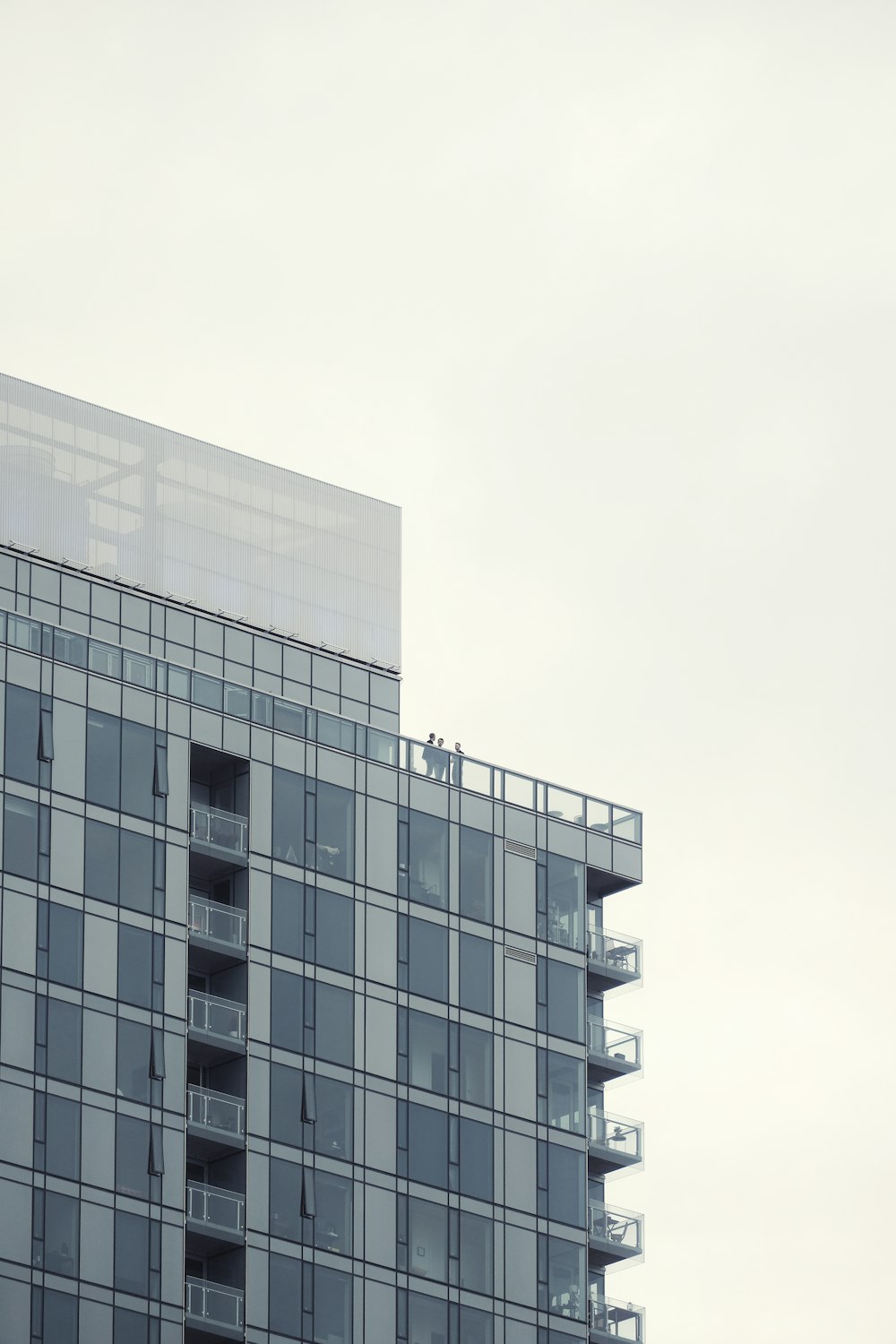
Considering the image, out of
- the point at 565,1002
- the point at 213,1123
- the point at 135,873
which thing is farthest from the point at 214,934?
the point at 565,1002

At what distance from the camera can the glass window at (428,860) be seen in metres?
110

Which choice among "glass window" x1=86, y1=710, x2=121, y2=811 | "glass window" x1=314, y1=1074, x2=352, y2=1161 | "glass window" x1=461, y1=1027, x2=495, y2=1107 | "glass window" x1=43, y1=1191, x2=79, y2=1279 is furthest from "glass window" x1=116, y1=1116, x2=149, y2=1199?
"glass window" x1=461, y1=1027, x2=495, y2=1107

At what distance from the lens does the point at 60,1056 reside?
9900cm

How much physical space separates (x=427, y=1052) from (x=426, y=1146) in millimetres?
2913

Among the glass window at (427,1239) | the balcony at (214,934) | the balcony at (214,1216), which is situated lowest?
the balcony at (214,1216)

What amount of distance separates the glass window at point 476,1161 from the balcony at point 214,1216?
28.0 feet

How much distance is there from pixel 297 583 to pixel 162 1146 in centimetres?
2475

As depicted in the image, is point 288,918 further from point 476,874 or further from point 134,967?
point 476,874

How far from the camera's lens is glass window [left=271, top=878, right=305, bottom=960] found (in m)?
106

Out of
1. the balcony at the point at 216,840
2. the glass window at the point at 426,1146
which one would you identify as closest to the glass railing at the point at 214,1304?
the glass window at the point at 426,1146

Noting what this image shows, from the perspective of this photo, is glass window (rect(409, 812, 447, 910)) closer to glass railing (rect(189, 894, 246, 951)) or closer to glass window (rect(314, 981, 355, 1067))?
glass window (rect(314, 981, 355, 1067))

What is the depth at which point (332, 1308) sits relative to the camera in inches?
4075

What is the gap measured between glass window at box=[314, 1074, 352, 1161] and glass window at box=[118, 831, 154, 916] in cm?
801

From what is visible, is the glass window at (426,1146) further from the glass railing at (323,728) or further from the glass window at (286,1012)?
the glass railing at (323,728)
